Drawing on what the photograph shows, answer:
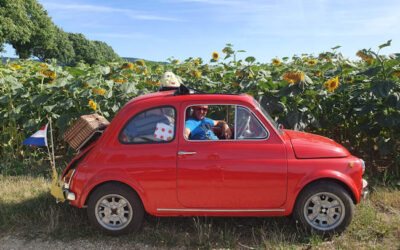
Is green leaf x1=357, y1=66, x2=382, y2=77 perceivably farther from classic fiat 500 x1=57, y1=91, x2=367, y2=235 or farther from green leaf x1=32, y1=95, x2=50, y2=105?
green leaf x1=32, y1=95, x2=50, y2=105

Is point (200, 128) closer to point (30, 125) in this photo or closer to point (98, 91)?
point (98, 91)

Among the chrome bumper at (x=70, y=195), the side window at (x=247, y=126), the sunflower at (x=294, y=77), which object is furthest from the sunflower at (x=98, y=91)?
the sunflower at (x=294, y=77)

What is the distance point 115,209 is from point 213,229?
1111 mm

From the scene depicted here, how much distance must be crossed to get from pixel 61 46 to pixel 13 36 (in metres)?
25.4

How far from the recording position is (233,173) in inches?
142

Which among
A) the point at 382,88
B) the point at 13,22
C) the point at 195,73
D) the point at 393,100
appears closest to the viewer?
the point at 382,88

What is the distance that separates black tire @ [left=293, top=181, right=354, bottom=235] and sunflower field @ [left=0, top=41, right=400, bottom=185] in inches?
76.9

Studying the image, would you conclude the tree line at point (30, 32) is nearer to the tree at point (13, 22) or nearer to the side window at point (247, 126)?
the tree at point (13, 22)

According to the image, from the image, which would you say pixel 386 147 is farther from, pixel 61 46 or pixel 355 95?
pixel 61 46

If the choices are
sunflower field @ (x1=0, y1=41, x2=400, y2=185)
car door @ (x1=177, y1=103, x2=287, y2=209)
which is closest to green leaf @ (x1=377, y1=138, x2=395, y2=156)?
sunflower field @ (x1=0, y1=41, x2=400, y2=185)

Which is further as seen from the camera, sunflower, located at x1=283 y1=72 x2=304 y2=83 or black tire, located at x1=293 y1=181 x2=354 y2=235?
sunflower, located at x1=283 y1=72 x2=304 y2=83

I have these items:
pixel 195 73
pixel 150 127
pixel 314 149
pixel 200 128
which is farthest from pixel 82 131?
pixel 195 73

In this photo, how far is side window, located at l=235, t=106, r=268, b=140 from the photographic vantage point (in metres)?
3.69

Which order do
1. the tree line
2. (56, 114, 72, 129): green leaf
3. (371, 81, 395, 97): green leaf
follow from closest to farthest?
(371, 81, 395, 97): green leaf → (56, 114, 72, 129): green leaf → the tree line
